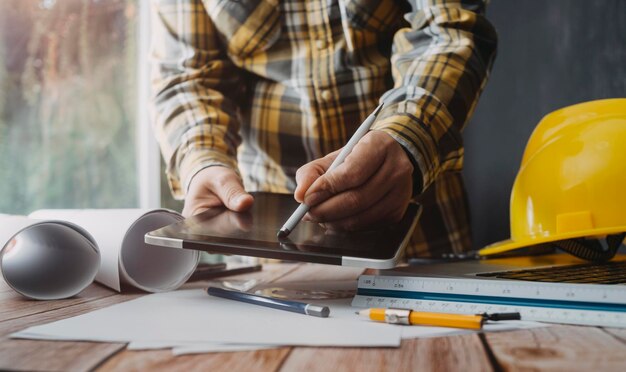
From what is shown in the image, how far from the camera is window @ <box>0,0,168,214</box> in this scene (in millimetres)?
1844

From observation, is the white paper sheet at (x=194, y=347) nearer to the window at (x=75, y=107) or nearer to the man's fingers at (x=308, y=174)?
the man's fingers at (x=308, y=174)

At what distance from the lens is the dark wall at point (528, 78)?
1.66 meters

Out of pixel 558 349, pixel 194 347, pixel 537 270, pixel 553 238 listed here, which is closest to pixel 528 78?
pixel 553 238

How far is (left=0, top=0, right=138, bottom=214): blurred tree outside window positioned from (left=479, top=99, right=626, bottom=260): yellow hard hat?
1492mm

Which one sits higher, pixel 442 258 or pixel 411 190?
pixel 411 190

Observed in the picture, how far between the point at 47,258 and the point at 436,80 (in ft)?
2.00

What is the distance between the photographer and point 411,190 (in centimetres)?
82

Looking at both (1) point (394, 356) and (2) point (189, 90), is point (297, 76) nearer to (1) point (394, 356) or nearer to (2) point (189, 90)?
(2) point (189, 90)

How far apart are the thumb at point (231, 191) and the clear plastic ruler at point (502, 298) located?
0.71 ft

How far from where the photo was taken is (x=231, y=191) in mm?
833

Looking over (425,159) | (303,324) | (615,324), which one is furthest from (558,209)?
(303,324)

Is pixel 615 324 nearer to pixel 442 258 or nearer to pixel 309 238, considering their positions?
pixel 309 238

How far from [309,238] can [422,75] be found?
40 cm

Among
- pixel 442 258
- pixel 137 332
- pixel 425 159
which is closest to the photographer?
pixel 137 332
